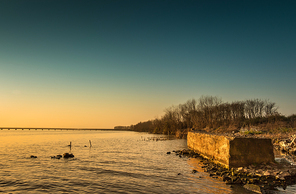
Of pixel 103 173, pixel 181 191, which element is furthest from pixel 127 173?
pixel 181 191

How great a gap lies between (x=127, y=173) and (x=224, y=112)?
76.2 m

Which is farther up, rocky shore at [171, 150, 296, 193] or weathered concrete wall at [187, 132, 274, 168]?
weathered concrete wall at [187, 132, 274, 168]

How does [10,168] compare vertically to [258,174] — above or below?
below

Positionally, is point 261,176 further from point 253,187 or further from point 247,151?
point 247,151

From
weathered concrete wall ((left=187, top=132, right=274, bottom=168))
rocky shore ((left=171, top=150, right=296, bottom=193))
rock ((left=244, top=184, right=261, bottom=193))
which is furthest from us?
weathered concrete wall ((left=187, top=132, right=274, bottom=168))

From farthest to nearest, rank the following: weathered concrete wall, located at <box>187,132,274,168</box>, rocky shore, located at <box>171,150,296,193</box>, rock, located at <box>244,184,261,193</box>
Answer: weathered concrete wall, located at <box>187,132,274,168</box>, rocky shore, located at <box>171,150,296,193</box>, rock, located at <box>244,184,261,193</box>

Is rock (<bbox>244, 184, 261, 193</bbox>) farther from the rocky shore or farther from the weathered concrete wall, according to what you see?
the weathered concrete wall

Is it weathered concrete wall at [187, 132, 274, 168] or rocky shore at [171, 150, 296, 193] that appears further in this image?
weathered concrete wall at [187, 132, 274, 168]

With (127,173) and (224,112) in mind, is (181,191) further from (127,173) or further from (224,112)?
(224,112)

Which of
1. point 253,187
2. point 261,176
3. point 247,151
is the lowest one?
point 253,187

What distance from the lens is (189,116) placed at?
93.3 metres

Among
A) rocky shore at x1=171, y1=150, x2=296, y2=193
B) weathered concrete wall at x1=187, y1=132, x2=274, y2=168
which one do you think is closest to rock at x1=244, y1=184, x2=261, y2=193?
rocky shore at x1=171, y1=150, x2=296, y2=193

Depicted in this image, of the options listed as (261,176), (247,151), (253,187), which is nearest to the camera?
(253,187)

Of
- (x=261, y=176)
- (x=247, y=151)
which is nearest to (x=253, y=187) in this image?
(x=261, y=176)
